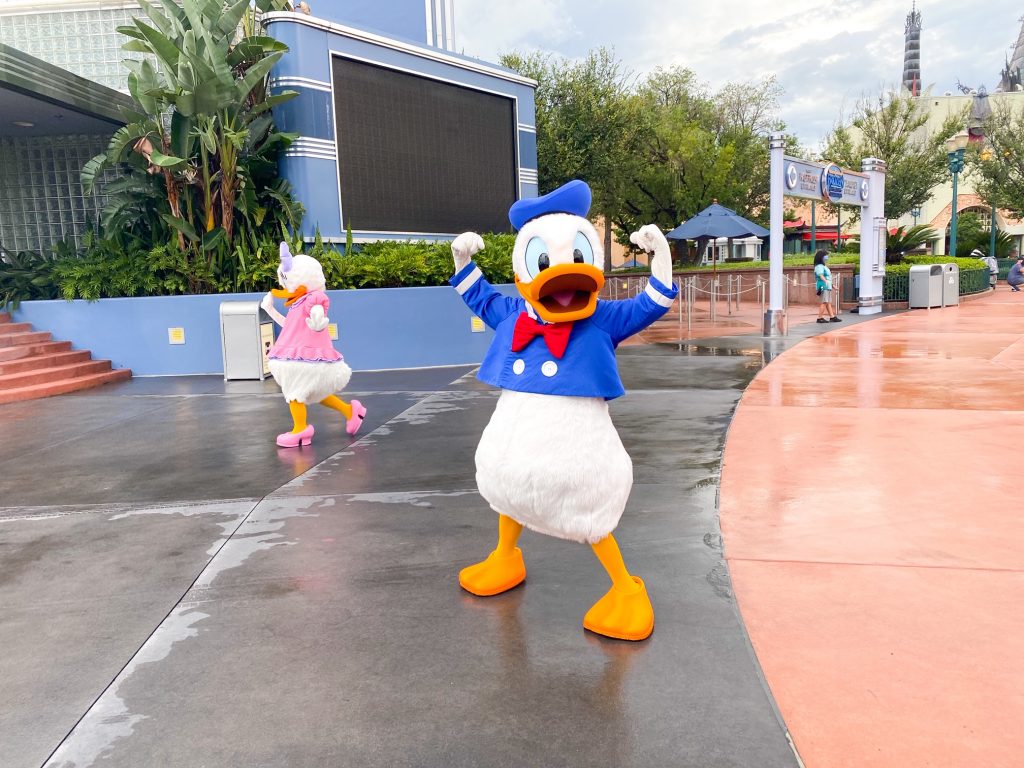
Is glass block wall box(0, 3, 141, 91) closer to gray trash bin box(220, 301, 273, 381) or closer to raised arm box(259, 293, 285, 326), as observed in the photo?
gray trash bin box(220, 301, 273, 381)

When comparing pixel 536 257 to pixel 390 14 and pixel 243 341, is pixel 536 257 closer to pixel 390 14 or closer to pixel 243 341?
pixel 243 341

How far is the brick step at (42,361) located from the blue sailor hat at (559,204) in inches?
380

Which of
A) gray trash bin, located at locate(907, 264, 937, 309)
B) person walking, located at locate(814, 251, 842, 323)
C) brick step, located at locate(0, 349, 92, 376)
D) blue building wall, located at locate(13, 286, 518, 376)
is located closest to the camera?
brick step, located at locate(0, 349, 92, 376)

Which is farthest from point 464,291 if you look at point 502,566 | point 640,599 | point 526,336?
point 640,599

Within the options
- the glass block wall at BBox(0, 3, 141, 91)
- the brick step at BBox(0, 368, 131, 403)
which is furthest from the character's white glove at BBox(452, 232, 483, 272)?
the glass block wall at BBox(0, 3, 141, 91)

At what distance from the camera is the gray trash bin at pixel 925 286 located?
20016mm

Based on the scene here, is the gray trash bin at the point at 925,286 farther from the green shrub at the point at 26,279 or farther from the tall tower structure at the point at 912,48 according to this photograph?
the tall tower structure at the point at 912,48

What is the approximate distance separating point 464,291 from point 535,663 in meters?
1.71

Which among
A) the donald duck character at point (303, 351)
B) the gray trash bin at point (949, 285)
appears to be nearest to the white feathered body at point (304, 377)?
the donald duck character at point (303, 351)

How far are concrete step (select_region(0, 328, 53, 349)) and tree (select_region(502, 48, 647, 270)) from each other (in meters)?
12.5

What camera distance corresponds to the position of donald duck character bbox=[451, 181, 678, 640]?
3.29m

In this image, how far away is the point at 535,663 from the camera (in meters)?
3.13

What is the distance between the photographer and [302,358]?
6.76 meters

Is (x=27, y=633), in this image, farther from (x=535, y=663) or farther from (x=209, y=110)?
(x=209, y=110)
